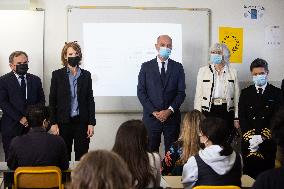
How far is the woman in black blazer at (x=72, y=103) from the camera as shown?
4867 mm

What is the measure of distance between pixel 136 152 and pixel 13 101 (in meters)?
2.65

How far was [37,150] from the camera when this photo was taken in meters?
3.33

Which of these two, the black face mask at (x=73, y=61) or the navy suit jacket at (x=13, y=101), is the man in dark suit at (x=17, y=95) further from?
the black face mask at (x=73, y=61)

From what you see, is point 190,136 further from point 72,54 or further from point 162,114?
point 72,54

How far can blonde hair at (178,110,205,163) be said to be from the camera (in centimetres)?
352

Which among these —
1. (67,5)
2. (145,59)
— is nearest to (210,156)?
(145,59)

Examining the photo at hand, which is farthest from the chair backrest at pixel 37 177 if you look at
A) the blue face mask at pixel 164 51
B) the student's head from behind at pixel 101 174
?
the blue face mask at pixel 164 51

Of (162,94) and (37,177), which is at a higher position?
(162,94)

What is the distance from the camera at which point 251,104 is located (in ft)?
16.6

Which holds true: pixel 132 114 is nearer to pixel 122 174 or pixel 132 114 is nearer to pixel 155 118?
pixel 155 118

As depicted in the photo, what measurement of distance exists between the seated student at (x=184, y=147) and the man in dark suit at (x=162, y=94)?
141 cm

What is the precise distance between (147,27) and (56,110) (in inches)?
65.8

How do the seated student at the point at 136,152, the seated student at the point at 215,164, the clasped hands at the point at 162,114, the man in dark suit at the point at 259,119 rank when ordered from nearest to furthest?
the seated student at the point at 136,152
the seated student at the point at 215,164
the man in dark suit at the point at 259,119
the clasped hands at the point at 162,114

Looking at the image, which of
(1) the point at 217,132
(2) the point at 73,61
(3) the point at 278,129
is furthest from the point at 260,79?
(3) the point at 278,129
